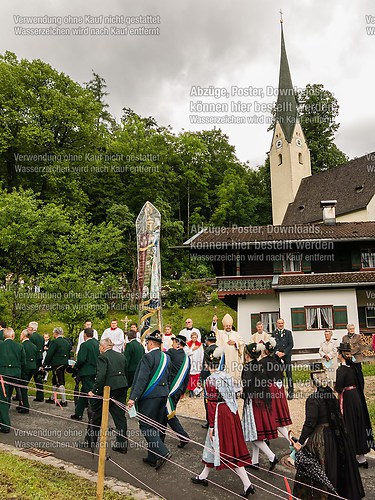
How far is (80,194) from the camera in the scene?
Answer: 33.3 m

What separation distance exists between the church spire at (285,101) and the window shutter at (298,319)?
26946 mm

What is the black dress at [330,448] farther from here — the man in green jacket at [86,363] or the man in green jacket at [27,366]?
the man in green jacket at [27,366]

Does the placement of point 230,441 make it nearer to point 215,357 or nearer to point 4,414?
point 215,357

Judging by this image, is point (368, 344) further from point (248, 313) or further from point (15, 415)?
point (15, 415)

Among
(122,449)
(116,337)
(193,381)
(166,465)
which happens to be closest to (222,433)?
(166,465)

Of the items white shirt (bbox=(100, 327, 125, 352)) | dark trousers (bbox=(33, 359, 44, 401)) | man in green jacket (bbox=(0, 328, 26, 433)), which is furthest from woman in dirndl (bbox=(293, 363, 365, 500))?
white shirt (bbox=(100, 327, 125, 352))

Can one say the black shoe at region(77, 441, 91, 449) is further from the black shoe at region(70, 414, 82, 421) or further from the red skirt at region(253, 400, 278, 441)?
the red skirt at region(253, 400, 278, 441)

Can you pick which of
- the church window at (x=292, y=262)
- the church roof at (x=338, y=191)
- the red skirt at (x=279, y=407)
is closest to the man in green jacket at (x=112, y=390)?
the red skirt at (x=279, y=407)

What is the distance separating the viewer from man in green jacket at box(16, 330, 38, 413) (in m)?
9.80

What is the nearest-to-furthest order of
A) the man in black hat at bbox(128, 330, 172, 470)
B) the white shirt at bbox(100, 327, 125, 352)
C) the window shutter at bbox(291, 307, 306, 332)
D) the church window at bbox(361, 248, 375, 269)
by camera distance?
the man in black hat at bbox(128, 330, 172, 470), the white shirt at bbox(100, 327, 125, 352), the window shutter at bbox(291, 307, 306, 332), the church window at bbox(361, 248, 375, 269)

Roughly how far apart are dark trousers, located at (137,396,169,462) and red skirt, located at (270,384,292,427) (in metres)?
1.69

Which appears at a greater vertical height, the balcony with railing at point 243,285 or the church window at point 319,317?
the balcony with railing at point 243,285

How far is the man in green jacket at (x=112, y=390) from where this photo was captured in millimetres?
7105

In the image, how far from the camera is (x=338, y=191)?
119 ft
